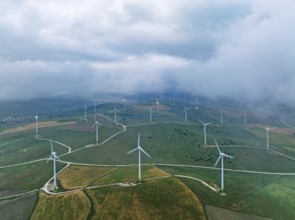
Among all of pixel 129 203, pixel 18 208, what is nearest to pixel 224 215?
pixel 129 203

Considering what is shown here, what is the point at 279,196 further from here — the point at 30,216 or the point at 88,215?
the point at 30,216

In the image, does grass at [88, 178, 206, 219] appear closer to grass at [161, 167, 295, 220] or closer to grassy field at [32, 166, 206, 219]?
grassy field at [32, 166, 206, 219]

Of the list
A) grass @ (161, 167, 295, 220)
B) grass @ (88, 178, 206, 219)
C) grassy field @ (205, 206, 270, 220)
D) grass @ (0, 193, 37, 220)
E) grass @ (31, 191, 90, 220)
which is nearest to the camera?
grassy field @ (205, 206, 270, 220)

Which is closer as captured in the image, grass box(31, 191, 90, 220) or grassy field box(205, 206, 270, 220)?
grassy field box(205, 206, 270, 220)

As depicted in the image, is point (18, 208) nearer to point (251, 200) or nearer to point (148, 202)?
point (148, 202)

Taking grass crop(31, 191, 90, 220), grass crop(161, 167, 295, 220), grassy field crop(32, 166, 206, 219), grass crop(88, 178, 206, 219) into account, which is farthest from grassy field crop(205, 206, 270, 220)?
grass crop(31, 191, 90, 220)

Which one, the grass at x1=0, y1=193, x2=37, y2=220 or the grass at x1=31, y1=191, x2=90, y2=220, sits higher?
the grass at x1=31, y1=191, x2=90, y2=220

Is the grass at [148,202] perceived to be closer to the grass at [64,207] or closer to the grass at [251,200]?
the grass at [64,207]
